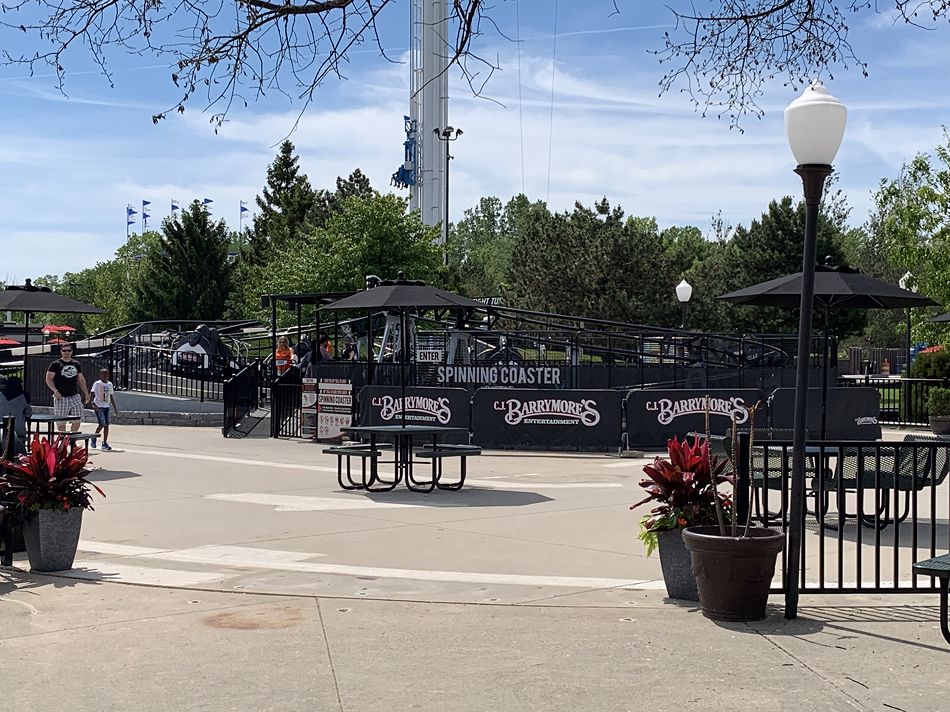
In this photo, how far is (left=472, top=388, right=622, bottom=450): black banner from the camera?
19906 mm

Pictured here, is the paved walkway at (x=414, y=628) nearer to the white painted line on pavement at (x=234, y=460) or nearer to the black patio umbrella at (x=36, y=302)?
the white painted line on pavement at (x=234, y=460)

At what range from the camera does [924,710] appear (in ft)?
17.5

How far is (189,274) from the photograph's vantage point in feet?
245

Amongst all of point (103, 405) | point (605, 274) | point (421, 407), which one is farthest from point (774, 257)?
point (103, 405)

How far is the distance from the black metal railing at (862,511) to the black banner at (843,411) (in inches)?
215

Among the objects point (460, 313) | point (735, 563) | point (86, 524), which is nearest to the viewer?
point (735, 563)

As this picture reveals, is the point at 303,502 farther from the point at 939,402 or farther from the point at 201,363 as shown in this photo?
the point at 201,363

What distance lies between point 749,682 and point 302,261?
43443 mm

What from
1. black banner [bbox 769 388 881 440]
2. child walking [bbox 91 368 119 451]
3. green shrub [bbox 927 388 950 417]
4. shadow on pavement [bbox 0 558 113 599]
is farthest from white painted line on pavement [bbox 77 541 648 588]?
green shrub [bbox 927 388 950 417]

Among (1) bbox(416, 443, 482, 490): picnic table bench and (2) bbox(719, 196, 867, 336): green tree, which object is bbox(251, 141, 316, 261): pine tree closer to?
(2) bbox(719, 196, 867, 336): green tree

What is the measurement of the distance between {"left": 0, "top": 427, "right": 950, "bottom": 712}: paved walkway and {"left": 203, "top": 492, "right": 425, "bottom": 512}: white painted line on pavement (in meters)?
0.55

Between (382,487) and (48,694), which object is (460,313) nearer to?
(382,487)

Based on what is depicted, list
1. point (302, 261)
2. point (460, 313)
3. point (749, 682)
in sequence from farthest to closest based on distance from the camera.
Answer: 1. point (302, 261)
2. point (460, 313)
3. point (749, 682)

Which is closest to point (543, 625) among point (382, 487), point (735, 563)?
point (735, 563)
